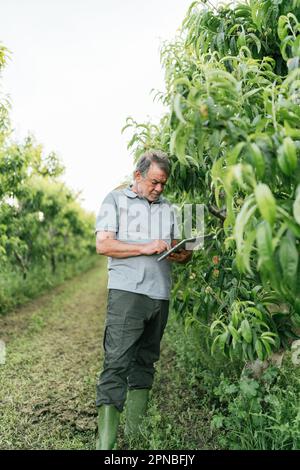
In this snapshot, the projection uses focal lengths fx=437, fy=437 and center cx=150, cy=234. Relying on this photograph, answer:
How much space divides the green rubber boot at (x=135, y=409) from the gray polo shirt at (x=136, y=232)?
2.36ft

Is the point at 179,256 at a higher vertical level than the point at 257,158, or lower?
lower

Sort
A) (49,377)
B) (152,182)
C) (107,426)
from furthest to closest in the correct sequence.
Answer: (49,377) → (152,182) → (107,426)

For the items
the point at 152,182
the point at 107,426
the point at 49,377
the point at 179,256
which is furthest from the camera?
the point at 49,377

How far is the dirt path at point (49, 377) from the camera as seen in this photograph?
2.94 m

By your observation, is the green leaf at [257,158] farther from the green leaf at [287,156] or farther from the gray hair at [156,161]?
the gray hair at [156,161]

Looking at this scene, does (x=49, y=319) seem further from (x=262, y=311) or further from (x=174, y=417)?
(x=262, y=311)

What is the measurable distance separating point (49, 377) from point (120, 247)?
2.02 m

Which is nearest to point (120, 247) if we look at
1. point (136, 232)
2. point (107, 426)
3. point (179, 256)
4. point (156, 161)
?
point (136, 232)

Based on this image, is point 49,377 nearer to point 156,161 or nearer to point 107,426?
point 107,426

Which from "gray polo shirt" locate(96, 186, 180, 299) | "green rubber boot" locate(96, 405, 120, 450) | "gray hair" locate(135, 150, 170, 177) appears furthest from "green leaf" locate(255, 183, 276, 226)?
"green rubber boot" locate(96, 405, 120, 450)

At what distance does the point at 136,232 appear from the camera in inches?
109

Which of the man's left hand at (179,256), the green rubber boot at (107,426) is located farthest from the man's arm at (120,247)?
the green rubber boot at (107,426)

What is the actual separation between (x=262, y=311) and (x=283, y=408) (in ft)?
1.98
